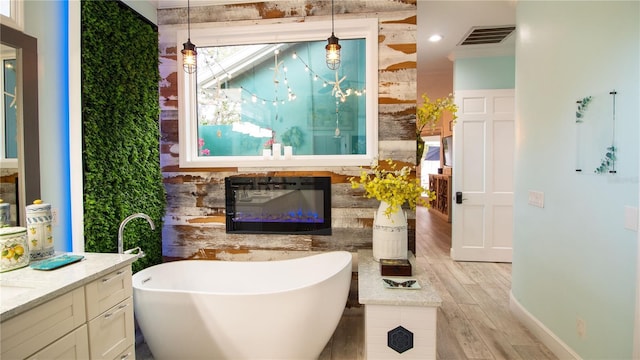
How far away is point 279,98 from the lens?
2.89 metres

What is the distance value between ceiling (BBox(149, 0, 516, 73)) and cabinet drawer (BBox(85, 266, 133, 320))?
247cm

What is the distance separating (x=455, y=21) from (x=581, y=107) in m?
1.83

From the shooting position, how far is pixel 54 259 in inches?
64.9

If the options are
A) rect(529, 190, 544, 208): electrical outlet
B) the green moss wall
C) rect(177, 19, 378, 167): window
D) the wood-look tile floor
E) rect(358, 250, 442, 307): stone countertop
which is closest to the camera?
rect(358, 250, 442, 307): stone countertop

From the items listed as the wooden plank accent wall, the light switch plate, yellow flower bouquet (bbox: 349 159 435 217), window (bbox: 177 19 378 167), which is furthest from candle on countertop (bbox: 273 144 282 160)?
the light switch plate

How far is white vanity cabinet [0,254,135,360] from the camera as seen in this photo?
1.16 metres

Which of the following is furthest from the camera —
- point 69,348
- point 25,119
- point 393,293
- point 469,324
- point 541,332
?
point 469,324

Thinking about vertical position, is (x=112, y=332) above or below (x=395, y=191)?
below

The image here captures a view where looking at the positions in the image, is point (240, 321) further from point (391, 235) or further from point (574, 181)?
point (574, 181)

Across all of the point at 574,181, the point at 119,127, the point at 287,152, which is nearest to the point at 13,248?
the point at 119,127

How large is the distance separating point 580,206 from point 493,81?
2645 millimetres

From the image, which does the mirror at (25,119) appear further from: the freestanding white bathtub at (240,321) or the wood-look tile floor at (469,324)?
the wood-look tile floor at (469,324)

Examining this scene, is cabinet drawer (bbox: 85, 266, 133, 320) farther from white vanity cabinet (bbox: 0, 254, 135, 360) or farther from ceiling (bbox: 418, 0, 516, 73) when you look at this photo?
ceiling (bbox: 418, 0, 516, 73)

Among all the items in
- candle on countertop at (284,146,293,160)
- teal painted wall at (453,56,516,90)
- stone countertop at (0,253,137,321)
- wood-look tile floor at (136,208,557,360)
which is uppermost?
teal painted wall at (453,56,516,90)
